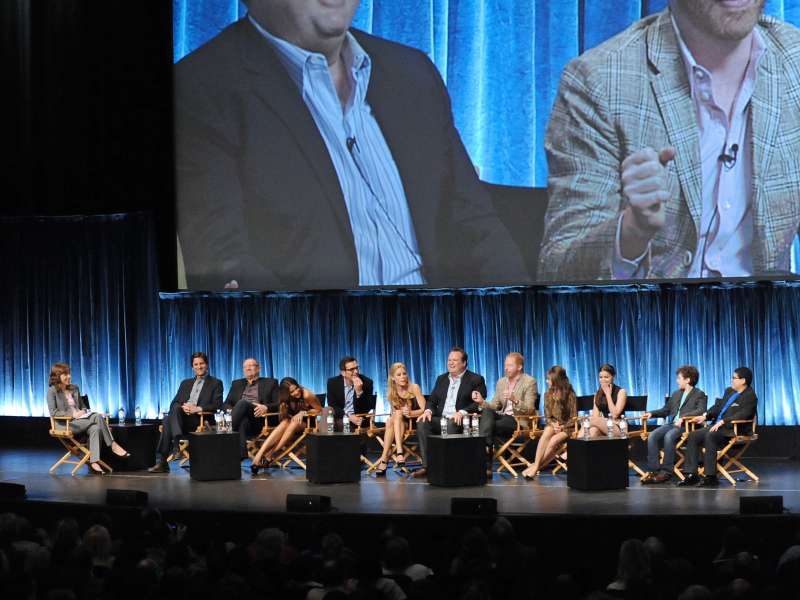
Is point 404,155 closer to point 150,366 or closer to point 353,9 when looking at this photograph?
point 353,9

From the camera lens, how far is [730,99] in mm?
10047

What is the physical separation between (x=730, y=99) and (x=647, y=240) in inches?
55.0

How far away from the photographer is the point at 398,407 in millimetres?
9781

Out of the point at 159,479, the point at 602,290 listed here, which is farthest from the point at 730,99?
the point at 159,479

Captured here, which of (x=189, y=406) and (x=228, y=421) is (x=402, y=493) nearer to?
(x=228, y=421)

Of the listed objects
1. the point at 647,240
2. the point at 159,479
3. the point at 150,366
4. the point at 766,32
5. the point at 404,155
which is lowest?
the point at 159,479

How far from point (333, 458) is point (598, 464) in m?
2.06

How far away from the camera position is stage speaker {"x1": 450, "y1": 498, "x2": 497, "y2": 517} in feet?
22.2

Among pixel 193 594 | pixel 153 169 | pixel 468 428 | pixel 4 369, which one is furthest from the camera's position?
pixel 4 369

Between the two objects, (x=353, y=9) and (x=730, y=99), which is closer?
(x=730, y=99)

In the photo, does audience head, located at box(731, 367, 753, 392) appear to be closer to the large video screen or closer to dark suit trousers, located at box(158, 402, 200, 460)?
the large video screen

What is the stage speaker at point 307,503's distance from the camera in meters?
7.07

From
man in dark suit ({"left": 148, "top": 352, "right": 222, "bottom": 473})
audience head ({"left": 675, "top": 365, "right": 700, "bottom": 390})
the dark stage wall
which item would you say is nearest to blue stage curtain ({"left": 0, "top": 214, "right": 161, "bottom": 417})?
the dark stage wall

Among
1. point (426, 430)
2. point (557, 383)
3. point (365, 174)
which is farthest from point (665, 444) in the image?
point (365, 174)
